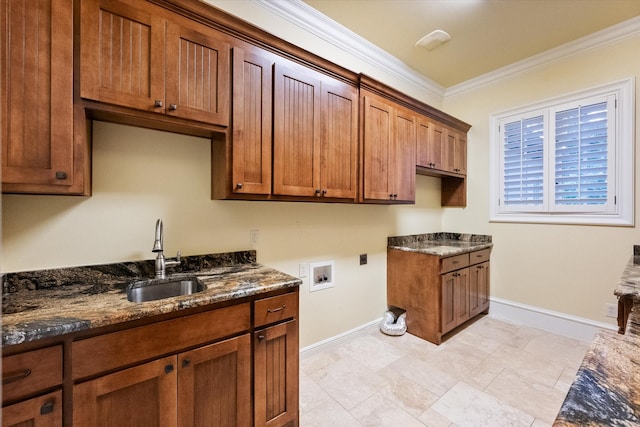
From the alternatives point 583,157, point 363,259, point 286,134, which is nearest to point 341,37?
point 286,134

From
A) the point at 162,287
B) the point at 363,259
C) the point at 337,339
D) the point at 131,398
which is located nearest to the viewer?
the point at 131,398

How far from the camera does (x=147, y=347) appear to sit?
3.74 feet

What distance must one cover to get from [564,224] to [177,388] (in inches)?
144

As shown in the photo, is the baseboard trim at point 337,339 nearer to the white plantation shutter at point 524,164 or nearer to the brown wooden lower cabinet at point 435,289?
the brown wooden lower cabinet at point 435,289

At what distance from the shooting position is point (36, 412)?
0.94m

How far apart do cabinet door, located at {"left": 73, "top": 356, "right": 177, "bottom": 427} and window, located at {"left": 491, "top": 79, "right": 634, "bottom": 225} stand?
143 inches

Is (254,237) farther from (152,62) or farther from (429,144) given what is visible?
(429,144)

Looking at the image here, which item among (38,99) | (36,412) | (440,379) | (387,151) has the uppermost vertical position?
(387,151)

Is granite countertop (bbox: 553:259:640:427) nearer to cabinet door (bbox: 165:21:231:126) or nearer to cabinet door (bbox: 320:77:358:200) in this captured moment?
cabinet door (bbox: 320:77:358:200)

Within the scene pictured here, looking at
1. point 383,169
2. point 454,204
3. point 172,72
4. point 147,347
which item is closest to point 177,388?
point 147,347

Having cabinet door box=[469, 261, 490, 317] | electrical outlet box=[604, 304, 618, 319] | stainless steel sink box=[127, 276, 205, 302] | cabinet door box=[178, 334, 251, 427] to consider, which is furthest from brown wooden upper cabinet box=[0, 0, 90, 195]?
electrical outlet box=[604, 304, 618, 319]

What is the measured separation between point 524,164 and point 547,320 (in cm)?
175

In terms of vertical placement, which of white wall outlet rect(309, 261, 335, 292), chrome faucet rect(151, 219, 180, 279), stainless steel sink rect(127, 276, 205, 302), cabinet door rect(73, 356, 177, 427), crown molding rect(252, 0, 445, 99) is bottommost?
cabinet door rect(73, 356, 177, 427)

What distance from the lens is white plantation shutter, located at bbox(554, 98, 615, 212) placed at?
102 inches
